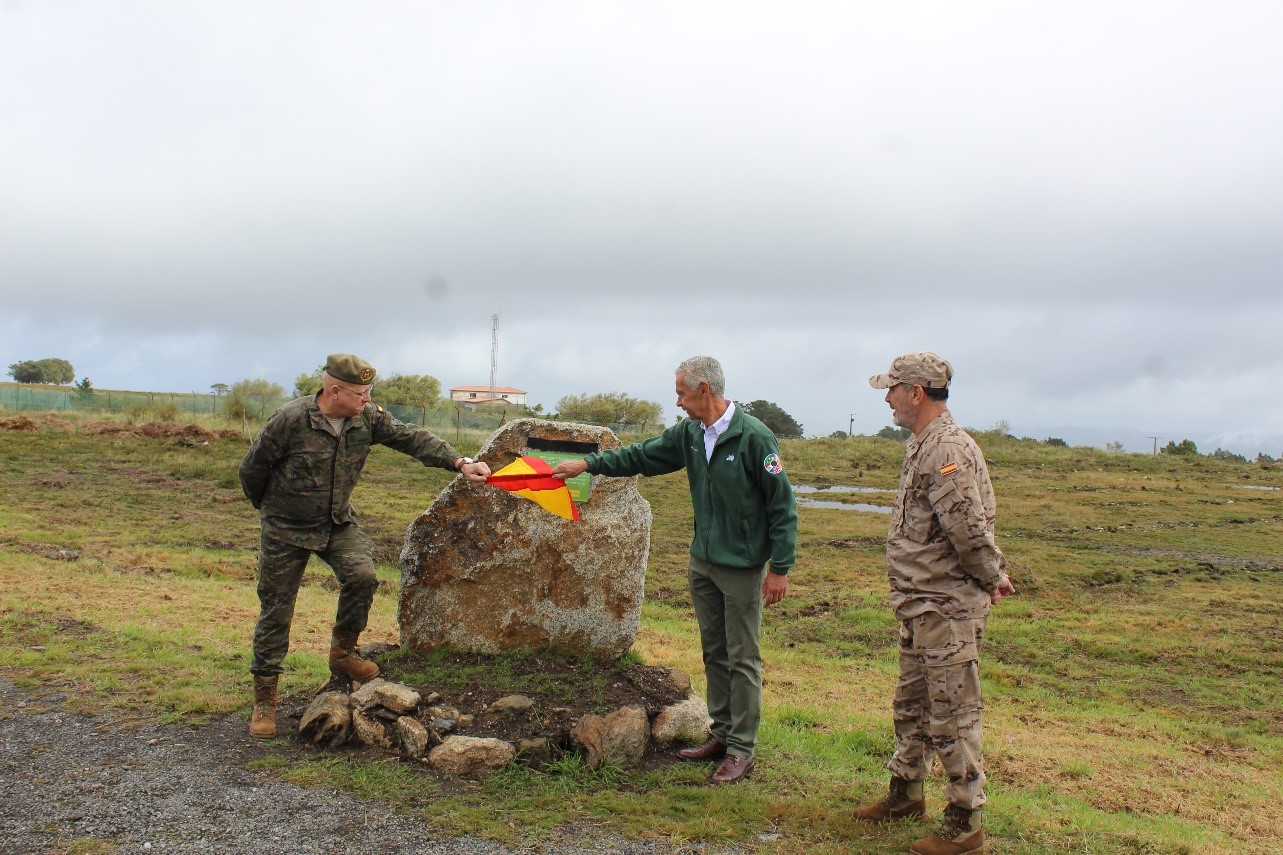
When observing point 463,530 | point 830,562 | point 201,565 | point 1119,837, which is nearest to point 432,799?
point 463,530

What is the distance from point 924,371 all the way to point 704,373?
4.46 ft

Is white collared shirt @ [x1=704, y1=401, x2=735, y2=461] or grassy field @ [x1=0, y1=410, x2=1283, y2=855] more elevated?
white collared shirt @ [x1=704, y1=401, x2=735, y2=461]

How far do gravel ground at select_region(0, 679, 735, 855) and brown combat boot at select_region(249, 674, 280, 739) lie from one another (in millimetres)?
147

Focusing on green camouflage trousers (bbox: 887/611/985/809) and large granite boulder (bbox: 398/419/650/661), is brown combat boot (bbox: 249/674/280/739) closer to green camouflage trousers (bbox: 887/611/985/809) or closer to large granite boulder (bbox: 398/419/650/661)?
large granite boulder (bbox: 398/419/650/661)

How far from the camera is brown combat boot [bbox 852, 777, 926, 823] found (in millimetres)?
5551

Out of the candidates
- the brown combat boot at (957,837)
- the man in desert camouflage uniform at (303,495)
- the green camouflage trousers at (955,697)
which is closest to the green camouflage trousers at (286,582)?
the man in desert camouflage uniform at (303,495)

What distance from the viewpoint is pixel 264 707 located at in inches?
262

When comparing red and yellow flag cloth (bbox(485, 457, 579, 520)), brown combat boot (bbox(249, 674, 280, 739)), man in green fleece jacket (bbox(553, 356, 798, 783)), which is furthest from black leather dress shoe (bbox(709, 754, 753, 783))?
brown combat boot (bbox(249, 674, 280, 739))

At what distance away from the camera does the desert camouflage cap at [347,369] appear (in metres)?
6.54

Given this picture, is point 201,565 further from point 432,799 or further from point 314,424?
point 432,799

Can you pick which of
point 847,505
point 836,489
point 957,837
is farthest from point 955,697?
point 836,489

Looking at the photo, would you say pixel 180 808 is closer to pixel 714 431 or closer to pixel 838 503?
pixel 714 431

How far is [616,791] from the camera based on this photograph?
19.4 ft

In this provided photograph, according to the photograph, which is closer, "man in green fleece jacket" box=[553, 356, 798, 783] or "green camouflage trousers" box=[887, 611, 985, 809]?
"green camouflage trousers" box=[887, 611, 985, 809]
